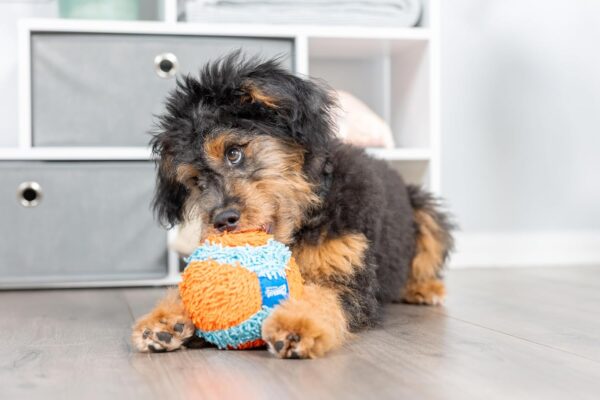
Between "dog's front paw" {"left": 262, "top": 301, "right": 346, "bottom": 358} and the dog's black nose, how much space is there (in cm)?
27

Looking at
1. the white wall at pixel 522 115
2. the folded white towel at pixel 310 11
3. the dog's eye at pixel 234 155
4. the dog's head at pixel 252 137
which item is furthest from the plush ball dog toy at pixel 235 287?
the white wall at pixel 522 115

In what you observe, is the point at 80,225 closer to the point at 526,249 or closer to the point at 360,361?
the point at 360,361

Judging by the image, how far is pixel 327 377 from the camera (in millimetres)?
1508

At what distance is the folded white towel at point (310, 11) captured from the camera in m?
3.23

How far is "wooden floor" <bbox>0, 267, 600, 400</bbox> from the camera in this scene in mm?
1434

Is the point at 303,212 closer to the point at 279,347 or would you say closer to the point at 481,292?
the point at 279,347

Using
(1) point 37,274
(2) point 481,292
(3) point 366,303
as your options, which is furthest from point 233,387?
(1) point 37,274

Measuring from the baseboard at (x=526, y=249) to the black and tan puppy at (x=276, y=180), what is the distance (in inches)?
74.3

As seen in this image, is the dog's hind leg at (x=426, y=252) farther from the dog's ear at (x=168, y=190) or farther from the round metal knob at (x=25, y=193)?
the round metal knob at (x=25, y=193)

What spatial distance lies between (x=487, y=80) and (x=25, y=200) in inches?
90.1

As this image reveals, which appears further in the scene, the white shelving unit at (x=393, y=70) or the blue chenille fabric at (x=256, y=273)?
the white shelving unit at (x=393, y=70)

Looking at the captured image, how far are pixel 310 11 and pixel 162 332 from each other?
74.6 inches

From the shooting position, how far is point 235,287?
1.72 m

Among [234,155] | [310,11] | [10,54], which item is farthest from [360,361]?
[10,54]
